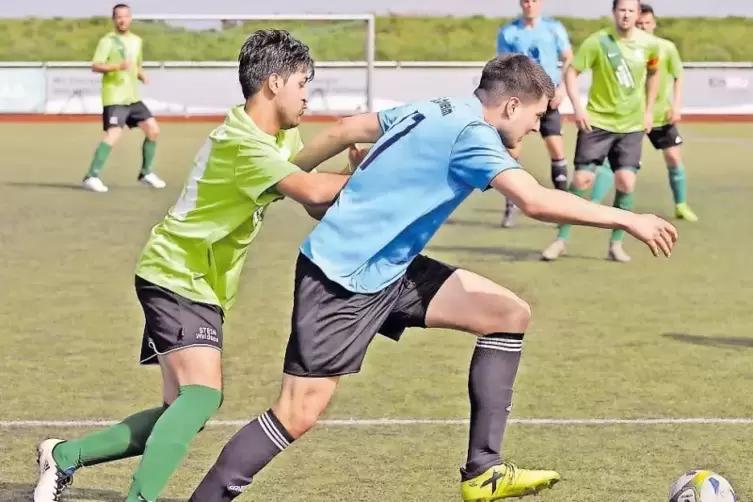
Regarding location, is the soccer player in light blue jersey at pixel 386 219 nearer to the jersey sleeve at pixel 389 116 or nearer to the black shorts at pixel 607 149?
the jersey sleeve at pixel 389 116

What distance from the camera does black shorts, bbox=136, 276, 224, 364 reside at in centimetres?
480

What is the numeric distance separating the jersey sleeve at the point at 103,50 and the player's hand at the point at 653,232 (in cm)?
1332

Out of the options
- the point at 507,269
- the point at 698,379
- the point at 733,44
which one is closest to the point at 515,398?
the point at 698,379

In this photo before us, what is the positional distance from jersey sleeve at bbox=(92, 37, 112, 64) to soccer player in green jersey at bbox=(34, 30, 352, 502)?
12445mm

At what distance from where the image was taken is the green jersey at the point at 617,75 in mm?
11469

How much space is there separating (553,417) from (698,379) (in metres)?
1.14

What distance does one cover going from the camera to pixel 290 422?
464 cm

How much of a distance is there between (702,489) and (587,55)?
7147 mm

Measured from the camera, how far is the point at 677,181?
14211 millimetres

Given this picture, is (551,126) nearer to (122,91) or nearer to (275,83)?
(122,91)

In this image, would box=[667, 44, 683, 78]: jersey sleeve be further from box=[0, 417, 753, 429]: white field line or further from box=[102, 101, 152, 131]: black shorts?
box=[0, 417, 753, 429]: white field line

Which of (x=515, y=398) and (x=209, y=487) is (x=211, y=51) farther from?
(x=209, y=487)

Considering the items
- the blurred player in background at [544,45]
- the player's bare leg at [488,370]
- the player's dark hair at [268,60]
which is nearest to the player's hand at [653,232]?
the player's bare leg at [488,370]

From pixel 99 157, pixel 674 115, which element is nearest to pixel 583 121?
pixel 674 115
